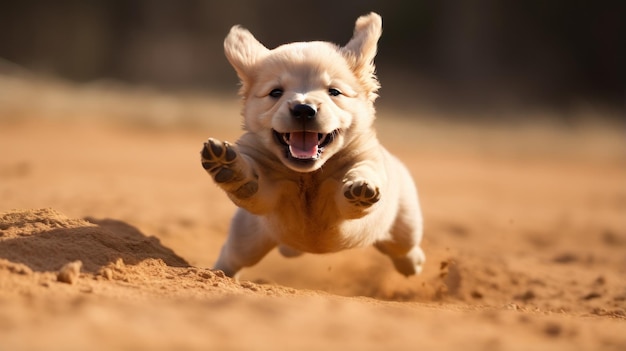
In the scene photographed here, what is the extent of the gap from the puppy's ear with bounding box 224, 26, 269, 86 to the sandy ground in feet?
4.38

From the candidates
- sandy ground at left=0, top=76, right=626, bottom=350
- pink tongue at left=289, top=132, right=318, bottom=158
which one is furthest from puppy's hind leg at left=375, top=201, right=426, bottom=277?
pink tongue at left=289, top=132, right=318, bottom=158

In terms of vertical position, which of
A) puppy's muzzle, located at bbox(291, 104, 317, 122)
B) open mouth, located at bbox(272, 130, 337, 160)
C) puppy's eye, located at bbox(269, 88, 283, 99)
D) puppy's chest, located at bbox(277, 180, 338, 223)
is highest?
puppy's eye, located at bbox(269, 88, 283, 99)

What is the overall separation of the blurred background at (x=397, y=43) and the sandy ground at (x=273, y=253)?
8.89ft

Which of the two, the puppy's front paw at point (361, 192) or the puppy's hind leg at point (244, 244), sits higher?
the puppy's front paw at point (361, 192)

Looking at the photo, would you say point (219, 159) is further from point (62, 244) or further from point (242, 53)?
point (242, 53)

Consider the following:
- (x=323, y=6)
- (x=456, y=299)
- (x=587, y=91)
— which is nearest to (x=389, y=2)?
(x=323, y=6)

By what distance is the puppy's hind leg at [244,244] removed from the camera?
5812mm

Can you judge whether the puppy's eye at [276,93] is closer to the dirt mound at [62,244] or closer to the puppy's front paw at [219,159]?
the puppy's front paw at [219,159]

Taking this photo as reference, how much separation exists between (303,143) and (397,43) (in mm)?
19804

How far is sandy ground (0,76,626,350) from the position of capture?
10.7 feet

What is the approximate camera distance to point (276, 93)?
5.14 metres

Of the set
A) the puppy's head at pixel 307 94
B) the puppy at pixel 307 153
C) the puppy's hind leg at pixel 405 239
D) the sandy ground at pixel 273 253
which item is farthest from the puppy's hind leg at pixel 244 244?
the puppy's hind leg at pixel 405 239

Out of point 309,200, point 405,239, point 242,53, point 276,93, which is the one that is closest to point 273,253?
point 405,239

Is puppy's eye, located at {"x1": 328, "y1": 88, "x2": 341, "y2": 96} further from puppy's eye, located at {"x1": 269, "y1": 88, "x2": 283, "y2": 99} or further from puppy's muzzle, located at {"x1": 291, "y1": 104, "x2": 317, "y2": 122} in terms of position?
puppy's muzzle, located at {"x1": 291, "y1": 104, "x2": 317, "y2": 122}
